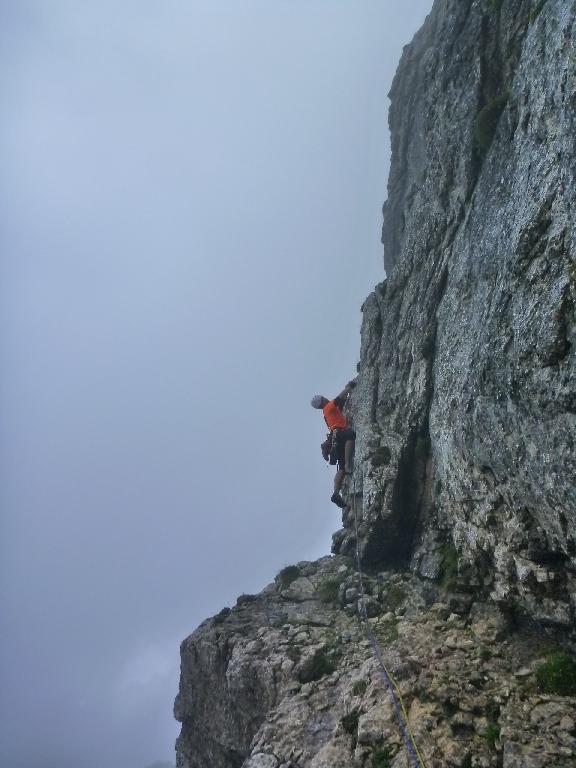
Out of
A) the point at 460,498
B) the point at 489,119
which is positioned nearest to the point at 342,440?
the point at 460,498

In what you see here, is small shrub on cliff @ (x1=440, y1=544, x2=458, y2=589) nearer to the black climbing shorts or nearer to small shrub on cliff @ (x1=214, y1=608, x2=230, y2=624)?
the black climbing shorts

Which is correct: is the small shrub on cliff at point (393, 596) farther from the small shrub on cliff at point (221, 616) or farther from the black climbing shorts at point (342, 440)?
the black climbing shorts at point (342, 440)

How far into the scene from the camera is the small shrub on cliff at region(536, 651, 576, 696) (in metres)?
9.64

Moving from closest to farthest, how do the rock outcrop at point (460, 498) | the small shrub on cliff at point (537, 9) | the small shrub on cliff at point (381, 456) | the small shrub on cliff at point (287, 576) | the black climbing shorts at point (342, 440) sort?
the rock outcrop at point (460, 498)
the small shrub on cliff at point (537, 9)
the small shrub on cliff at point (381, 456)
the small shrub on cliff at point (287, 576)
the black climbing shorts at point (342, 440)

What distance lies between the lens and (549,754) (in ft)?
26.9

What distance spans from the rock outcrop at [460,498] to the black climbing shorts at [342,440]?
2.20m

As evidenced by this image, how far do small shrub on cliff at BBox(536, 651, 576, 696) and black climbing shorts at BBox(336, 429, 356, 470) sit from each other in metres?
16.4

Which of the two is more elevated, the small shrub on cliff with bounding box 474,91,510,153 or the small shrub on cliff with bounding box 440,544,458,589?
the small shrub on cliff with bounding box 474,91,510,153

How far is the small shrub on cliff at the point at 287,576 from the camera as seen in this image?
895 inches

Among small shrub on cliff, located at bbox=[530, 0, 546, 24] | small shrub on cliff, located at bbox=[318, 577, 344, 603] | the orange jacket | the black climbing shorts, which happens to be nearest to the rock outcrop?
small shrub on cliff, located at bbox=[530, 0, 546, 24]

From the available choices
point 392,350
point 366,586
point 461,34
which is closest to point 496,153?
point 461,34

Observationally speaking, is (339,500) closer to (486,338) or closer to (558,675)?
(486,338)

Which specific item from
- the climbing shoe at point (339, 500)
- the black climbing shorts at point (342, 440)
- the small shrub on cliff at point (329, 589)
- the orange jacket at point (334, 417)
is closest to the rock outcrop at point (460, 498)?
the small shrub on cliff at point (329, 589)

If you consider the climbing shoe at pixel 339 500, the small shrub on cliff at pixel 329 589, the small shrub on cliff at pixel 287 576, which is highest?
the climbing shoe at pixel 339 500
